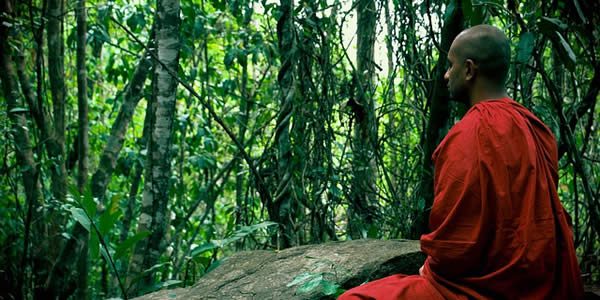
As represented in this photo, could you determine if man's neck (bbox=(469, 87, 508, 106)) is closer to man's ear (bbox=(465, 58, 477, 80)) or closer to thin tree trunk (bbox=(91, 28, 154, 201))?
man's ear (bbox=(465, 58, 477, 80))

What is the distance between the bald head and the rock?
112cm

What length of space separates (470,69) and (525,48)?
724 mm

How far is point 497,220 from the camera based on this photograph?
8.09ft

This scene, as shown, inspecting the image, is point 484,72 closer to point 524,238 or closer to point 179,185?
point 524,238

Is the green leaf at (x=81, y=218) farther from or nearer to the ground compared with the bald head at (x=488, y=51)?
nearer to the ground

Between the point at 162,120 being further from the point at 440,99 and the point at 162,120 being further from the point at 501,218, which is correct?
the point at 501,218

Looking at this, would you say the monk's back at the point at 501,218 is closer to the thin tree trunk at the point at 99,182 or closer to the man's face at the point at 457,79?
the man's face at the point at 457,79

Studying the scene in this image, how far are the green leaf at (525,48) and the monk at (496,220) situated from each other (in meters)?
0.74

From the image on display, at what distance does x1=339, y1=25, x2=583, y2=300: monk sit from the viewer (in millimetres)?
2445

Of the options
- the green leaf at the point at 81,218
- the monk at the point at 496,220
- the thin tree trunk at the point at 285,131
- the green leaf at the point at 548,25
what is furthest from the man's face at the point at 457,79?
the green leaf at the point at 81,218

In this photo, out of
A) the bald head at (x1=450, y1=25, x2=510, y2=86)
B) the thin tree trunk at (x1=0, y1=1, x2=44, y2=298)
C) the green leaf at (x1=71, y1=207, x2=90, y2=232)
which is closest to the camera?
the bald head at (x1=450, y1=25, x2=510, y2=86)

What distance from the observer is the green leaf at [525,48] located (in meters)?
3.33

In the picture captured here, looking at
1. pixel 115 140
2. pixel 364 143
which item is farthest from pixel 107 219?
pixel 115 140

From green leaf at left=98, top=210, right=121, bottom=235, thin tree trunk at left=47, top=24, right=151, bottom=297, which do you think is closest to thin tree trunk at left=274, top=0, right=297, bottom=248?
green leaf at left=98, top=210, right=121, bottom=235
